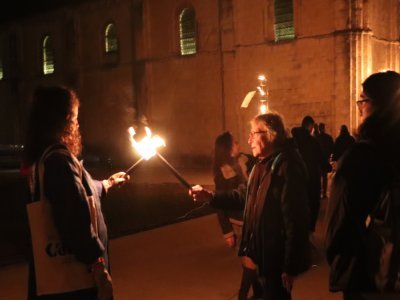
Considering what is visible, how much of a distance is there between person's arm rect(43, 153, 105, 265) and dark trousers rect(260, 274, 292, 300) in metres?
1.37

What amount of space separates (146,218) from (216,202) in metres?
8.01

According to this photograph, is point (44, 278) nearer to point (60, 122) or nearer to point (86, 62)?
point (60, 122)

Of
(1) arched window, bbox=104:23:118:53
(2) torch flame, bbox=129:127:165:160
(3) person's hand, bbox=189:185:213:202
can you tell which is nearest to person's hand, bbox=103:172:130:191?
(2) torch flame, bbox=129:127:165:160

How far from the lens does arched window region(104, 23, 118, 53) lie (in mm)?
30562

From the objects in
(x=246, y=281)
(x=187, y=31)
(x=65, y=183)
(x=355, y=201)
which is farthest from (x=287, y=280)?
(x=187, y=31)

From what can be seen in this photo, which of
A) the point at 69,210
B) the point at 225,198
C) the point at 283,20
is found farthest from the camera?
the point at 283,20

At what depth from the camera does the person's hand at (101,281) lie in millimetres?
3084

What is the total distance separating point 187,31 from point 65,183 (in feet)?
81.9

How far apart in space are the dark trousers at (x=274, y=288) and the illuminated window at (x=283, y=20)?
20416 millimetres

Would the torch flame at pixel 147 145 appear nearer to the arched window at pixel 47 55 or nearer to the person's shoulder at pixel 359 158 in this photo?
the person's shoulder at pixel 359 158

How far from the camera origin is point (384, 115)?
2.73m

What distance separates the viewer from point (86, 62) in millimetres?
32531

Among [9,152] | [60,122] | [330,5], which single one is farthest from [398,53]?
[60,122]

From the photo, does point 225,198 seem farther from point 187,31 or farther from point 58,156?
point 187,31
